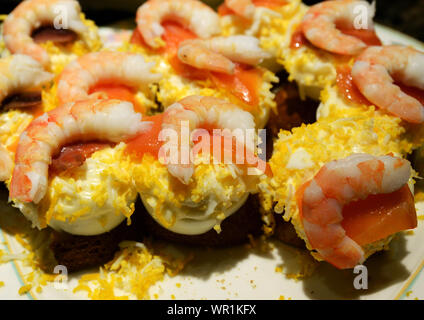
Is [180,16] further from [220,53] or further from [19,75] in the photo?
[19,75]

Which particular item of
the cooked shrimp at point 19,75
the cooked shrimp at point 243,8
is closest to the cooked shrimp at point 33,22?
the cooked shrimp at point 19,75

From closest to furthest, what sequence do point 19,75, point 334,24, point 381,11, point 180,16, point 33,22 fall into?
1. point 19,75
2. point 334,24
3. point 33,22
4. point 180,16
5. point 381,11

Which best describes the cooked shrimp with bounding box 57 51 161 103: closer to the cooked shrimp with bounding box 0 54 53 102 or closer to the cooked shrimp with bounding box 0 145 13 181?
the cooked shrimp with bounding box 0 54 53 102

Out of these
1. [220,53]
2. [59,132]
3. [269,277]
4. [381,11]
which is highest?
[220,53]

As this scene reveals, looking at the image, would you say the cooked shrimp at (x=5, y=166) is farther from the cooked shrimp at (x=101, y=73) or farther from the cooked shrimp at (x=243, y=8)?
the cooked shrimp at (x=243, y=8)

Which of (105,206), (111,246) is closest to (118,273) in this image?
(111,246)

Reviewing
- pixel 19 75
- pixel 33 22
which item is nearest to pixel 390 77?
pixel 19 75
